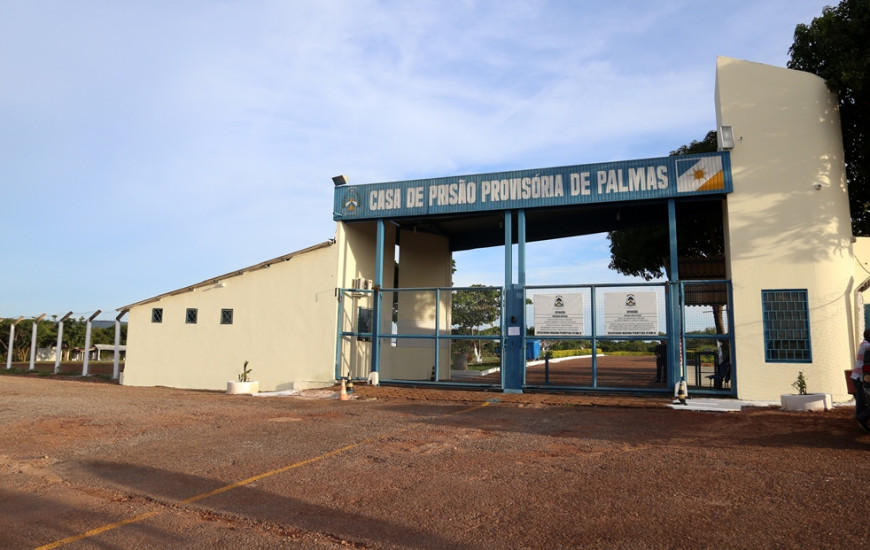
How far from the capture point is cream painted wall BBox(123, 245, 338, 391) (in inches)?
662

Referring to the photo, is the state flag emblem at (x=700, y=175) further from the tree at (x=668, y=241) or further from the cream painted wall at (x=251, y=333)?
the cream painted wall at (x=251, y=333)

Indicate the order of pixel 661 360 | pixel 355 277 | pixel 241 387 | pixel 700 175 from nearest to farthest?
pixel 700 175
pixel 241 387
pixel 661 360
pixel 355 277

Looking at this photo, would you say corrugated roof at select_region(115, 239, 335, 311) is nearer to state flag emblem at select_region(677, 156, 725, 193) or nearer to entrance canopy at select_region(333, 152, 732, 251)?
entrance canopy at select_region(333, 152, 732, 251)

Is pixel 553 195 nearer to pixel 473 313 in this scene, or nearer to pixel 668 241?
pixel 668 241

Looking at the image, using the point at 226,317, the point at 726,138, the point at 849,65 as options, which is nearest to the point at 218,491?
the point at 226,317

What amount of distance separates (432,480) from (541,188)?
1069 cm

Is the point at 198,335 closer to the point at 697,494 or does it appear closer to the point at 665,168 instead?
the point at 665,168

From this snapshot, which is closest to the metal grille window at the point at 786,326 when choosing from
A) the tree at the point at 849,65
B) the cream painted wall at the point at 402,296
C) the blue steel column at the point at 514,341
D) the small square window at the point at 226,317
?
the tree at the point at 849,65

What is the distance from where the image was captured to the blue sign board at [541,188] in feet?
46.0

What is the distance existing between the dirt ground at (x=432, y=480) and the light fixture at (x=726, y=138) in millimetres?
6336

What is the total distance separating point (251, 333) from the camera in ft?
57.3

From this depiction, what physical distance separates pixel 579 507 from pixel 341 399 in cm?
980

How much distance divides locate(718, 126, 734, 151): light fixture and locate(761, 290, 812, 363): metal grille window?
11.5ft

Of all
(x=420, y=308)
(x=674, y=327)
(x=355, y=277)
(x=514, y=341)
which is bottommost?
(x=514, y=341)
